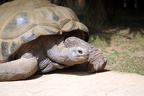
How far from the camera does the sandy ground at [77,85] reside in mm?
3125

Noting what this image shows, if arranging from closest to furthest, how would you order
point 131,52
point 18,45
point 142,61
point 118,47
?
point 18,45 < point 142,61 < point 131,52 < point 118,47

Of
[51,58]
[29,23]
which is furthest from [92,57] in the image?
[29,23]

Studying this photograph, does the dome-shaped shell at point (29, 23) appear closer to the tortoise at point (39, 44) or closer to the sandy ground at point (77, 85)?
the tortoise at point (39, 44)

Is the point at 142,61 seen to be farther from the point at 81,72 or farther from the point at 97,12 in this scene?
the point at 97,12

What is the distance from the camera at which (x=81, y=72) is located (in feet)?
13.7

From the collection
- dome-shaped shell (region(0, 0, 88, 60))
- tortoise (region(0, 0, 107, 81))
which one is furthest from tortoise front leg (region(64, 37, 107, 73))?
dome-shaped shell (region(0, 0, 88, 60))

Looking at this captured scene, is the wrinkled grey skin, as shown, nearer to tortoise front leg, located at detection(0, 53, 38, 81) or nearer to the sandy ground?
tortoise front leg, located at detection(0, 53, 38, 81)

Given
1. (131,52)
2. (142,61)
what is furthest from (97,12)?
(142,61)

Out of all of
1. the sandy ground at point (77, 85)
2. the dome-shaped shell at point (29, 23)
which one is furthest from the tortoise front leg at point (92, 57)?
the dome-shaped shell at point (29, 23)

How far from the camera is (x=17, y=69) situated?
149 inches

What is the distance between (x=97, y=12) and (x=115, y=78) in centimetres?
456

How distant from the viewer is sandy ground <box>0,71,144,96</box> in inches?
123

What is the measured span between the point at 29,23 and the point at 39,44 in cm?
32

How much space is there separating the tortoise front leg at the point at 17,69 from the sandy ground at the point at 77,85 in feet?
0.30
